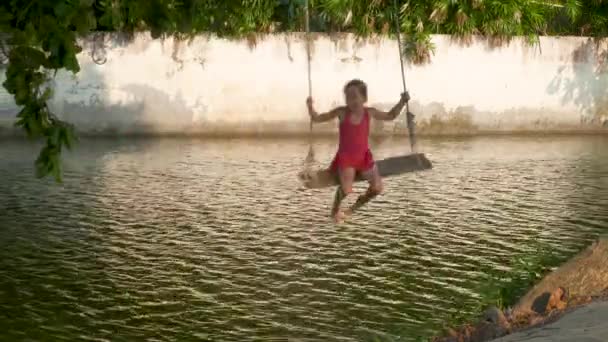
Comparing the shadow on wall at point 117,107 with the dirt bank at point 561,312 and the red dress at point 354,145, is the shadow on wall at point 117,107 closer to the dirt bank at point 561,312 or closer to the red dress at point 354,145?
the red dress at point 354,145

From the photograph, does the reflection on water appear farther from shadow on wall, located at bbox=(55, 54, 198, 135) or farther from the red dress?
shadow on wall, located at bbox=(55, 54, 198, 135)

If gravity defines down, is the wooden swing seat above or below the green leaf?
below

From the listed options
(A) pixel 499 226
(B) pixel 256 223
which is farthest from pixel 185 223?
(A) pixel 499 226

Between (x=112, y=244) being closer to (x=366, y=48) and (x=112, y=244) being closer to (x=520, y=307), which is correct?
(x=520, y=307)

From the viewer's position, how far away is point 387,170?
7.82 metres

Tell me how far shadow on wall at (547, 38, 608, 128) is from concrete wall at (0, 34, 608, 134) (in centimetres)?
2

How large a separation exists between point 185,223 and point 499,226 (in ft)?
11.7

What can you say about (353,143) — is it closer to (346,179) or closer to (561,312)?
(346,179)

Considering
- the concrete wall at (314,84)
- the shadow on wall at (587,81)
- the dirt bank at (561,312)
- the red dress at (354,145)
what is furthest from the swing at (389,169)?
the shadow on wall at (587,81)

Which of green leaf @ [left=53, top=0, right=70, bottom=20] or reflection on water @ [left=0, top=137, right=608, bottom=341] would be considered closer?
green leaf @ [left=53, top=0, right=70, bottom=20]

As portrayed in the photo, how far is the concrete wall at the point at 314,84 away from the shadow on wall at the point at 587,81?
0.02m

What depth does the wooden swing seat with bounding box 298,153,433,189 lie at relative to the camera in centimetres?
762

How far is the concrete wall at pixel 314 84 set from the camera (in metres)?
18.6

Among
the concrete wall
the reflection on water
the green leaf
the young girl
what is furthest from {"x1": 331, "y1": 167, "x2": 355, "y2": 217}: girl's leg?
the concrete wall
